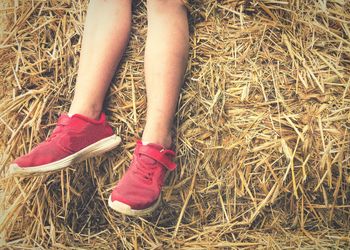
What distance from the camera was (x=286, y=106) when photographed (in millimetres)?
1037

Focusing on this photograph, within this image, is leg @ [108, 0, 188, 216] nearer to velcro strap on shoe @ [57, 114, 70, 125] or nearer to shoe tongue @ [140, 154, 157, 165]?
shoe tongue @ [140, 154, 157, 165]

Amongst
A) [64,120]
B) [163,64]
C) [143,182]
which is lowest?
[143,182]

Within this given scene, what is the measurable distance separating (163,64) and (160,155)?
0.84 ft

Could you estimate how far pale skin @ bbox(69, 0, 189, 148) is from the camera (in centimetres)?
102

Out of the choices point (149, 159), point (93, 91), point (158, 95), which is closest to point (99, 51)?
point (93, 91)

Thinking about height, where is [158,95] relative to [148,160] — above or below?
A: above

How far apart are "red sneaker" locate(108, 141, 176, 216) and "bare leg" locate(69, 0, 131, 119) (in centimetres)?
19

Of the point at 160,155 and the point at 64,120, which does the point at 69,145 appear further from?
the point at 160,155

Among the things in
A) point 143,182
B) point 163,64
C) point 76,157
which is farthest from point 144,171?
point 163,64

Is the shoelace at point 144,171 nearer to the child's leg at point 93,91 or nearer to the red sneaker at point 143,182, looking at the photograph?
the red sneaker at point 143,182

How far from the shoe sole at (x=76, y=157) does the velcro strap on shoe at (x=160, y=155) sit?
101 millimetres

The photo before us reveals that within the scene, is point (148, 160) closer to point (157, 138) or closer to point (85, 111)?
point (157, 138)

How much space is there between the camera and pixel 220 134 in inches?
41.6

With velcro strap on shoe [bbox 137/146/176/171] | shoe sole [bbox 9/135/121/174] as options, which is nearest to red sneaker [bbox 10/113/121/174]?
shoe sole [bbox 9/135/121/174]
